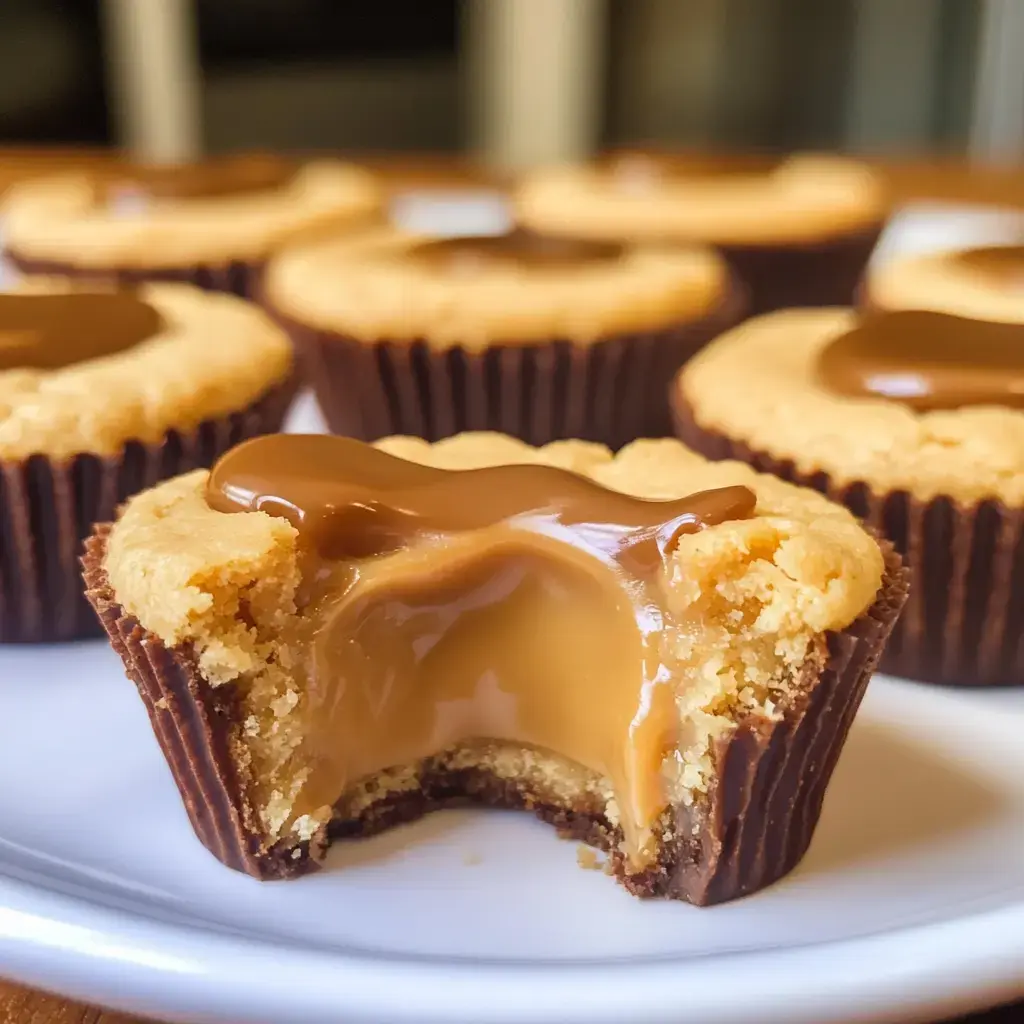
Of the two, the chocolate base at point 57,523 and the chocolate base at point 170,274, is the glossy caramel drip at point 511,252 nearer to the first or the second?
the chocolate base at point 170,274

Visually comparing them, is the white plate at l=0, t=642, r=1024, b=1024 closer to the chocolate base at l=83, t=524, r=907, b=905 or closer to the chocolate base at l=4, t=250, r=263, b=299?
the chocolate base at l=83, t=524, r=907, b=905

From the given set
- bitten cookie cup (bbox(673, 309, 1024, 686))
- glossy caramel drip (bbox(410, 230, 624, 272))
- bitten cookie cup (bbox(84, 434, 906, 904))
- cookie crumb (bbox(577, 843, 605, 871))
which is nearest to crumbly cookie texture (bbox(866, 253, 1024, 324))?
bitten cookie cup (bbox(673, 309, 1024, 686))

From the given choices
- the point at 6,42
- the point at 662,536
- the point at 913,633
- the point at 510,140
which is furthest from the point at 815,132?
the point at 662,536

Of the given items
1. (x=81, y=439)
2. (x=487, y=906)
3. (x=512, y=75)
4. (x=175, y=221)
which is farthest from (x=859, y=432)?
(x=512, y=75)

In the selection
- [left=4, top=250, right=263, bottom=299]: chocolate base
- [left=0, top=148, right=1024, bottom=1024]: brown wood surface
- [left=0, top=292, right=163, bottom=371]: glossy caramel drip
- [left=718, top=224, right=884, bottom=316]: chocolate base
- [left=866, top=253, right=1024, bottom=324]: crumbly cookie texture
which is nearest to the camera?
[left=0, top=292, right=163, bottom=371]: glossy caramel drip

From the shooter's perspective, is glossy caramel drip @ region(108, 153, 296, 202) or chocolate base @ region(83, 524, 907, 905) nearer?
chocolate base @ region(83, 524, 907, 905)

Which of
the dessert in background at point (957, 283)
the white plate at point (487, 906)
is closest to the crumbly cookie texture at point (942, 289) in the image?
the dessert in background at point (957, 283)

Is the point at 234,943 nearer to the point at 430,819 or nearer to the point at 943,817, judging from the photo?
the point at 430,819
